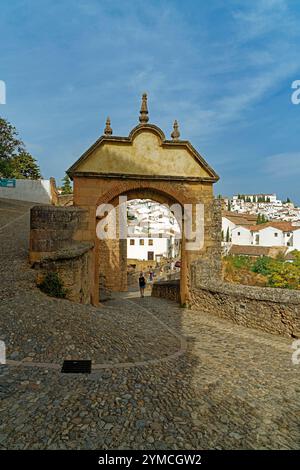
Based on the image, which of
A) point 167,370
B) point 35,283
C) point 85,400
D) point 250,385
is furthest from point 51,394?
point 35,283

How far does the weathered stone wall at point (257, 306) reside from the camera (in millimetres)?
8375

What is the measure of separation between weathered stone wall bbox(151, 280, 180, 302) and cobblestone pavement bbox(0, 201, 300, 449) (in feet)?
18.7

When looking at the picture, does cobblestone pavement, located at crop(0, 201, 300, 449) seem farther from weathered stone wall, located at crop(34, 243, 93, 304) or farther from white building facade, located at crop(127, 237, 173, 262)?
white building facade, located at crop(127, 237, 173, 262)

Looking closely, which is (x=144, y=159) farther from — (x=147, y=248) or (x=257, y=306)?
(x=147, y=248)

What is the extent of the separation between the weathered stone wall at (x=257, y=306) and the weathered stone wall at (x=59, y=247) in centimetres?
428

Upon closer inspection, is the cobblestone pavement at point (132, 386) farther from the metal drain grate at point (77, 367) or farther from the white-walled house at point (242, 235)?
the white-walled house at point (242, 235)

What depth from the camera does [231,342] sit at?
25.0 ft

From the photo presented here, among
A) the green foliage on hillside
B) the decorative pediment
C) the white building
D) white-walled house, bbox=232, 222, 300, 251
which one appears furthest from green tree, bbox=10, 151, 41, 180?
white-walled house, bbox=232, 222, 300, 251

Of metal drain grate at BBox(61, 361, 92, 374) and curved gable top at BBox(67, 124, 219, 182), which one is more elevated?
curved gable top at BBox(67, 124, 219, 182)

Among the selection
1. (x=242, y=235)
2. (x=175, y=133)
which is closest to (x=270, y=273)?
(x=175, y=133)

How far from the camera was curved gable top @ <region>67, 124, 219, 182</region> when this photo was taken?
10820 mm
